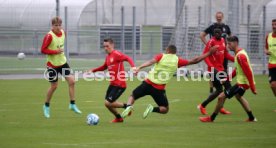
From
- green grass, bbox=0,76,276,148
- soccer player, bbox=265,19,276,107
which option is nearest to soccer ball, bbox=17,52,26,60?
green grass, bbox=0,76,276,148

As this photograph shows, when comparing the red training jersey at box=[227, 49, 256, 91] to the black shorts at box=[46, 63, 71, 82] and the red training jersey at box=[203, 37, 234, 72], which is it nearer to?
the red training jersey at box=[203, 37, 234, 72]

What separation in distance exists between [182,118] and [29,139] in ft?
15.1

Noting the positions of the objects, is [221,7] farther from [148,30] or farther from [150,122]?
[150,122]

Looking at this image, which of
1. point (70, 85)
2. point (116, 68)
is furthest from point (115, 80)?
point (70, 85)

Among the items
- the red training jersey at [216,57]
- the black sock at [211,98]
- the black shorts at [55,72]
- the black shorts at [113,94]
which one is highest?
the red training jersey at [216,57]

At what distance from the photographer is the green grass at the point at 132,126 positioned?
1281cm

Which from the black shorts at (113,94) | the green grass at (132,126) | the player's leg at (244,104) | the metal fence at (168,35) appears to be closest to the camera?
the green grass at (132,126)

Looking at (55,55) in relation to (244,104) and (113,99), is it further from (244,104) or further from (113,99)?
(244,104)

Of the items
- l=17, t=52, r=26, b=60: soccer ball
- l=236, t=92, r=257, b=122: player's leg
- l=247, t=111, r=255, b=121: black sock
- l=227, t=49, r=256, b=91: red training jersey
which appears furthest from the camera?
l=17, t=52, r=26, b=60: soccer ball

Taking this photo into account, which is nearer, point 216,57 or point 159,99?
point 159,99

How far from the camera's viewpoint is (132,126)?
1520cm

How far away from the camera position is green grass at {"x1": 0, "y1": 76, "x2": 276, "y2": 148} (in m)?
12.8

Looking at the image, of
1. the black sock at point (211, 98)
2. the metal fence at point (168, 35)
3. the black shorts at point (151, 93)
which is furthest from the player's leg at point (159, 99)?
the metal fence at point (168, 35)

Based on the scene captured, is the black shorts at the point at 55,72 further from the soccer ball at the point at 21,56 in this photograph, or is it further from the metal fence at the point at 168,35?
the soccer ball at the point at 21,56
